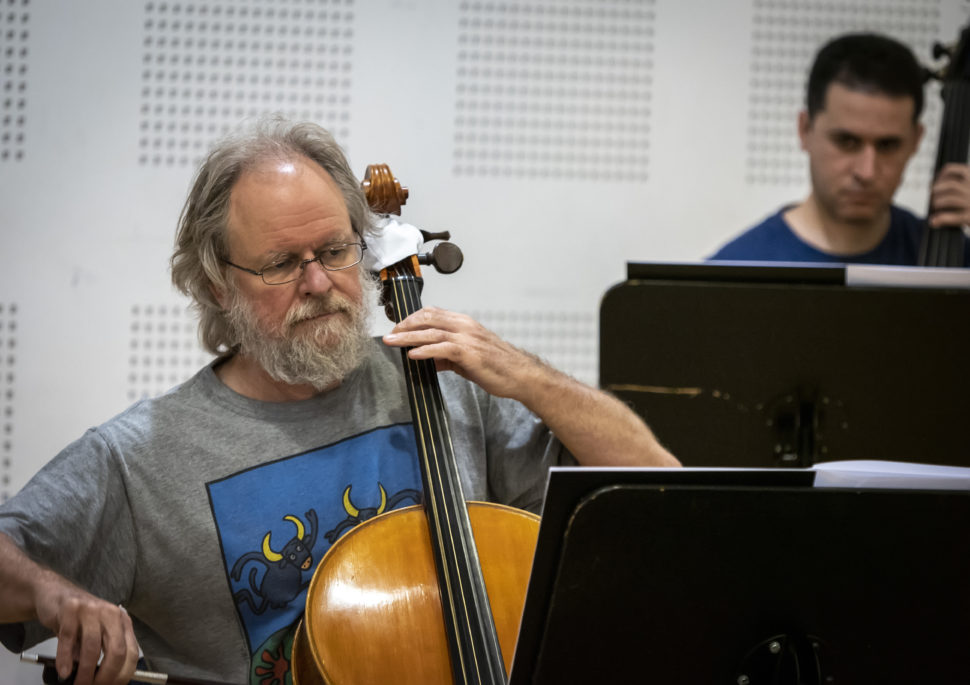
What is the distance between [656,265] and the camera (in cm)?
186

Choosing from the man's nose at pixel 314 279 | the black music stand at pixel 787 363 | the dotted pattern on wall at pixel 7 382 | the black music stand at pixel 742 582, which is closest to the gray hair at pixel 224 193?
the man's nose at pixel 314 279

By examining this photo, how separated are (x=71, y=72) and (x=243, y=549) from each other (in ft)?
7.01

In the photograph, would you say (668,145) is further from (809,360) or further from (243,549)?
(243,549)

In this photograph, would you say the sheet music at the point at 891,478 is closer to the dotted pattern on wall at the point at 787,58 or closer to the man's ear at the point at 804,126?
the man's ear at the point at 804,126

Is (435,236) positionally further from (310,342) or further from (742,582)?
(742,582)

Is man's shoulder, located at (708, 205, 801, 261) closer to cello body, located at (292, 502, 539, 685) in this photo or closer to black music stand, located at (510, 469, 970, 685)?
cello body, located at (292, 502, 539, 685)

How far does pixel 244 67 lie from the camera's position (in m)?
3.17

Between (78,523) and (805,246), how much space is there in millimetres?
2147

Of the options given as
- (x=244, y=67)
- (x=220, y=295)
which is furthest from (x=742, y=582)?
(x=244, y=67)

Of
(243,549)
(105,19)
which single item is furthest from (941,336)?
(105,19)

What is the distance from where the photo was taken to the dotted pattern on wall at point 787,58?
330 cm

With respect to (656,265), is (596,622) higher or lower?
lower

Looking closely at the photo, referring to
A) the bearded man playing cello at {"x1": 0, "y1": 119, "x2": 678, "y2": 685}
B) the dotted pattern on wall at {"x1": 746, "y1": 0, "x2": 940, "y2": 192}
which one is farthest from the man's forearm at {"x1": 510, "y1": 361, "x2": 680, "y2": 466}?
the dotted pattern on wall at {"x1": 746, "y1": 0, "x2": 940, "y2": 192}

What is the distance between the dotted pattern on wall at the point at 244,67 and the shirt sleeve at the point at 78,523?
5.77 feet
